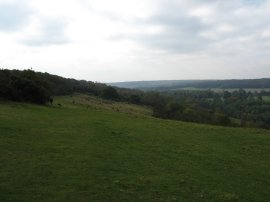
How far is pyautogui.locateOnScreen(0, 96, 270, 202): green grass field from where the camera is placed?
41.3 feet

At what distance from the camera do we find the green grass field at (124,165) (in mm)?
12598

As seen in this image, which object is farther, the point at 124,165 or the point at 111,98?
the point at 111,98

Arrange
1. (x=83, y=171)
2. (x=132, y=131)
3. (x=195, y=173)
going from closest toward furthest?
(x=83, y=171) < (x=195, y=173) < (x=132, y=131)

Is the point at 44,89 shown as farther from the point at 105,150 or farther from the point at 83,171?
the point at 83,171

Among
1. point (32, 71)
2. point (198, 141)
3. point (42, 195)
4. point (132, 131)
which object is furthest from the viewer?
point (32, 71)

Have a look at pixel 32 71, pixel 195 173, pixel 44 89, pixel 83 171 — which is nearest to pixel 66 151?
pixel 83 171

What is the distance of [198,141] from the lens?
2552cm

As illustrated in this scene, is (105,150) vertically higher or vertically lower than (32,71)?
lower

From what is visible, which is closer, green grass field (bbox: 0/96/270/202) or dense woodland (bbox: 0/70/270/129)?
green grass field (bbox: 0/96/270/202)

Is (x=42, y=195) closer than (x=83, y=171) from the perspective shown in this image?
Yes

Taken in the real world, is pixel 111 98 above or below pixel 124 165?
below

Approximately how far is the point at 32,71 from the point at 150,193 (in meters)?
39.7

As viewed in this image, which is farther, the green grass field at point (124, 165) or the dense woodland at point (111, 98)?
the dense woodland at point (111, 98)

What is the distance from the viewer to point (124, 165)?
16578mm
